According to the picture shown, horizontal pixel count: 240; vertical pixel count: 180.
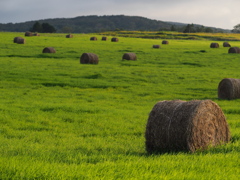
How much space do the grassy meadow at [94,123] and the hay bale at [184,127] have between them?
373mm

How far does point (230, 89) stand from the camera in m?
20.0

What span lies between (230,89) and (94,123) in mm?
9111

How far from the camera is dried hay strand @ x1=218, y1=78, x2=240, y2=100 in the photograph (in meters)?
20.0

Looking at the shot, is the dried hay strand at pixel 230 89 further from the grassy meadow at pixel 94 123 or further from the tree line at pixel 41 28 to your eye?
the tree line at pixel 41 28

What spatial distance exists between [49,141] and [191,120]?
434cm

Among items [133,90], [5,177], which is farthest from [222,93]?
[5,177]

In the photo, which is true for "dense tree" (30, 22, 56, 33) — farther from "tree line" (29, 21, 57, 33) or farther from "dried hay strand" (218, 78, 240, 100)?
"dried hay strand" (218, 78, 240, 100)

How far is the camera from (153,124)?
9.42 m

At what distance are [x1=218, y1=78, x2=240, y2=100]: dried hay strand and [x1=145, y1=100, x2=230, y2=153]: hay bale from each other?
10635 millimetres

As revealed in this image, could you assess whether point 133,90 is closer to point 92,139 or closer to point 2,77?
point 2,77

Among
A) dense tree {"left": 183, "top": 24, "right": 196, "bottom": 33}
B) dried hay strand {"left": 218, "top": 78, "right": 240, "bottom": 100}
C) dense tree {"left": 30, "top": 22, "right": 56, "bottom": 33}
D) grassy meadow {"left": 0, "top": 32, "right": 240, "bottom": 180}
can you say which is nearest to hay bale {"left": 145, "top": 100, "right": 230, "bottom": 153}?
grassy meadow {"left": 0, "top": 32, "right": 240, "bottom": 180}

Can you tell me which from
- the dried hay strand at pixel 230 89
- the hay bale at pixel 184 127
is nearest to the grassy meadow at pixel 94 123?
the hay bale at pixel 184 127

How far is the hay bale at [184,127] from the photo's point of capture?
29.1ft

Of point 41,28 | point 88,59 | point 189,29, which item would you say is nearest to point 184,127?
point 88,59
